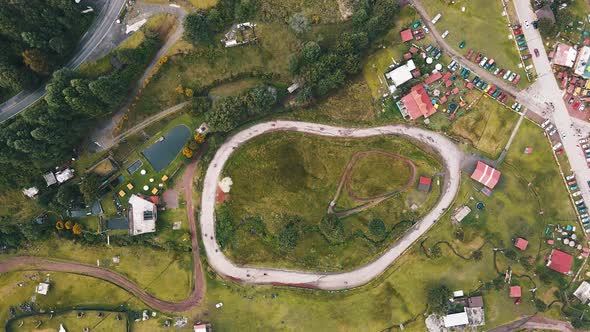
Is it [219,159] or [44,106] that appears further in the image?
[219,159]

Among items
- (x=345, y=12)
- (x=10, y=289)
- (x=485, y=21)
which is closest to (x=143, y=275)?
(x=10, y=289)

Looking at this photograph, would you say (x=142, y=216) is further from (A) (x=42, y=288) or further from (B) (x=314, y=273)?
(B) (x=314, y=273)

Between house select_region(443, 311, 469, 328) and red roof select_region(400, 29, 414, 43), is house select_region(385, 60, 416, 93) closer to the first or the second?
red roof select_region(400, 29, 414, 43)

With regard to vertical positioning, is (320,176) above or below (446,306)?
above

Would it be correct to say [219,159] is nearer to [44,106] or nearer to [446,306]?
[44,106]

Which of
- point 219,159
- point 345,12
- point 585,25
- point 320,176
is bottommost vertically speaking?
point 320,176

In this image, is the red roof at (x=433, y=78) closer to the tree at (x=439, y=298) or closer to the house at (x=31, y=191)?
the tree at (x=439, y=298)

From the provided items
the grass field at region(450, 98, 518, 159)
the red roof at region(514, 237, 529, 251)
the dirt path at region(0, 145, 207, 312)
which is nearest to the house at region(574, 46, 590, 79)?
the grass field at region(450, 98, 518, 159)

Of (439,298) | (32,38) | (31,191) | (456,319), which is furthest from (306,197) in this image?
(32,38)
